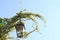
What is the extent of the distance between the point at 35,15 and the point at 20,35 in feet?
3.34

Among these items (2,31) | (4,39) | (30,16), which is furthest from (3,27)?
(30,16)

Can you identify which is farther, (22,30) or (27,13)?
(27,13)

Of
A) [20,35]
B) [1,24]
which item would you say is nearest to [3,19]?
[1,24]

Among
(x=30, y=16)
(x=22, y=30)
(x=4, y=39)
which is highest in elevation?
(x=30, y=16)

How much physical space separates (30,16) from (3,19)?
0.82 m

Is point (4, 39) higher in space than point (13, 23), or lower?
lower

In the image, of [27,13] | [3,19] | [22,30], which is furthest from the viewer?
[3,19]

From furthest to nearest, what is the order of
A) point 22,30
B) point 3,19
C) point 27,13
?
point 3,19, point 27,13, point 22,30

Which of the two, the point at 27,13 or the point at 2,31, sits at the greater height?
the point at 27,13

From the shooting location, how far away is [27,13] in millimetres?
4727

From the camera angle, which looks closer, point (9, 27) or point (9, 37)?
point (9, 27)

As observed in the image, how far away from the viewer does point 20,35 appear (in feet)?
12.9

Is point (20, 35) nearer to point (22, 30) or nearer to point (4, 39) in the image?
point (22, 30)

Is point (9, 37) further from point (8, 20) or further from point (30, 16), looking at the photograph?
point (30, 16)
